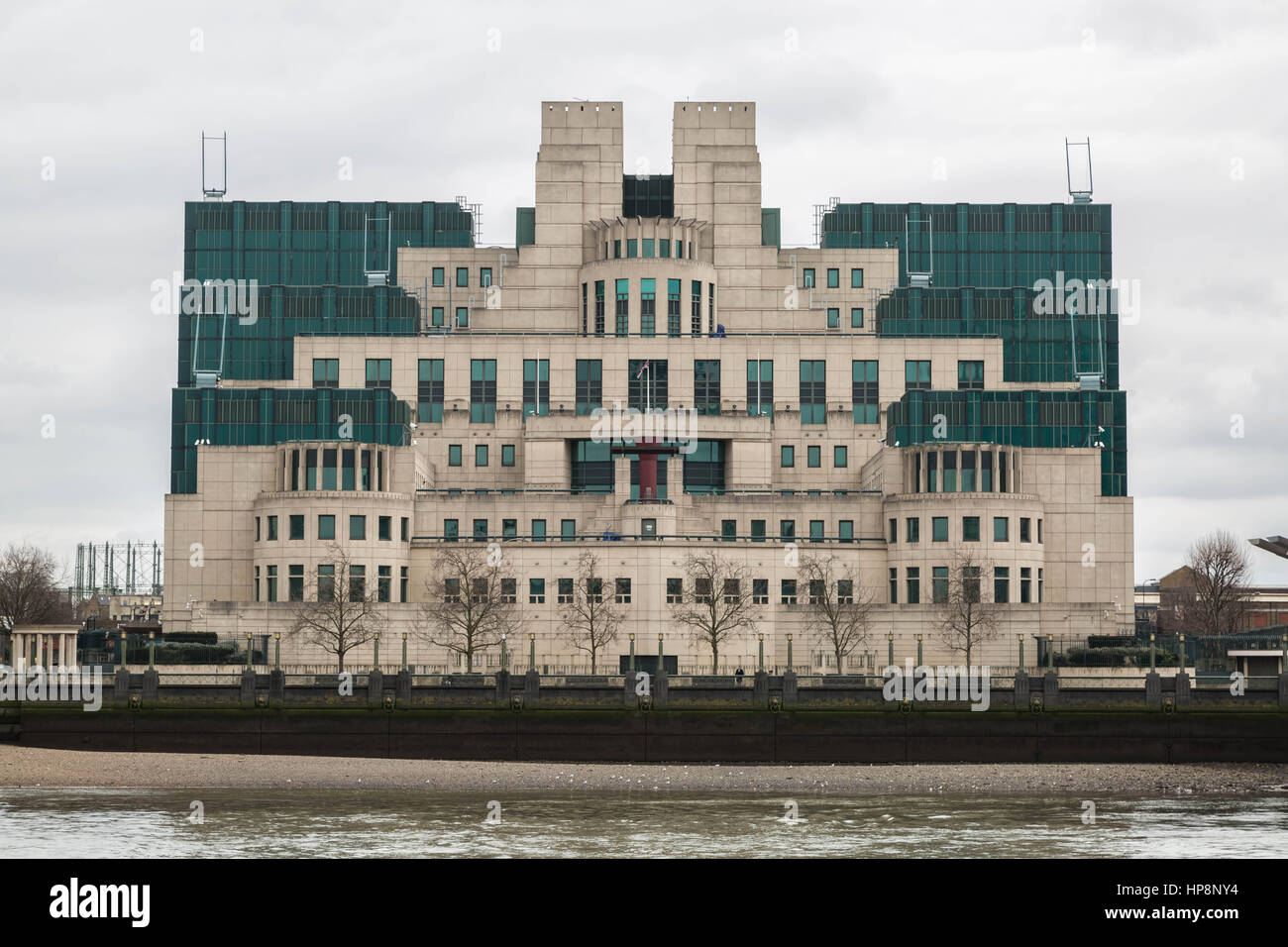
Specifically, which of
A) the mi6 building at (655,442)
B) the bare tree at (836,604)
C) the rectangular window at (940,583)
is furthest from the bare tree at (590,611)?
the rectangular window at (940,583)

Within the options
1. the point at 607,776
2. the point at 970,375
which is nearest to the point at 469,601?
the point at 607,776

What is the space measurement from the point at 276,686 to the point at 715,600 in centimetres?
3806

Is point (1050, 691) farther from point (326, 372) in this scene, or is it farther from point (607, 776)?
Result: point (326, 372)

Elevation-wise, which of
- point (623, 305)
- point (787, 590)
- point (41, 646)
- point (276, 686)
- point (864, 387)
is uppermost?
point (623, 305)

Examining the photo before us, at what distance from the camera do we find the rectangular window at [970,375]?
527 feet

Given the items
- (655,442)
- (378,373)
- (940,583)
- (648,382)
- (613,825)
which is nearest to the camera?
(613,825)

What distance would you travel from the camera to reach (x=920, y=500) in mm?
135125

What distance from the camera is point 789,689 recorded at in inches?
3802

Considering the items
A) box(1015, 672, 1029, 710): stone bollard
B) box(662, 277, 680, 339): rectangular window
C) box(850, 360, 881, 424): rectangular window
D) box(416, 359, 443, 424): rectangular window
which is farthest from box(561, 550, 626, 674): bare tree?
box(850, 360, 881, 424): rectangular window

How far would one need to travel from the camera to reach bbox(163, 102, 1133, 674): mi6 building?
128875mm

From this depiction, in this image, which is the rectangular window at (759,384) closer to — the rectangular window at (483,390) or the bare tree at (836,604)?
the rectangular window at (483,390)

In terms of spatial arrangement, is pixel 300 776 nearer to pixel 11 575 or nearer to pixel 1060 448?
pixel 1060 448
